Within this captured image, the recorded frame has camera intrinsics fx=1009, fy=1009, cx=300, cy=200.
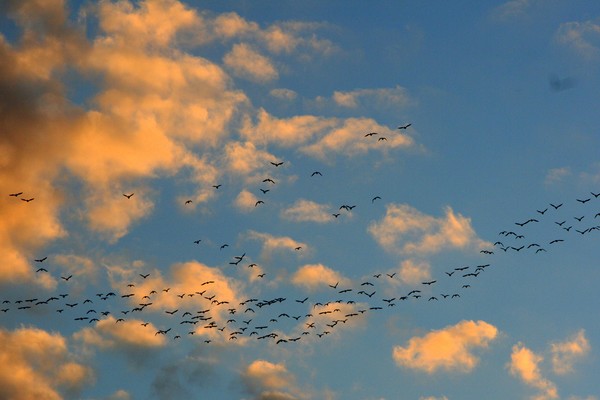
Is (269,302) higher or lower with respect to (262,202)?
lower

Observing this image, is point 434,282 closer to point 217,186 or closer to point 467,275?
point 467,275

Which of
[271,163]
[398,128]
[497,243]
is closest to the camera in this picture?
[398,128]

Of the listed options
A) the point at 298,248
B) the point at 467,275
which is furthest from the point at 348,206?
the point at 467,275

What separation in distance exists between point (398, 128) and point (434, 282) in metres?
40.4

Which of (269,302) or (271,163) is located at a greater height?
(271,163)

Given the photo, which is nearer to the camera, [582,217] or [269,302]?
[582,217]

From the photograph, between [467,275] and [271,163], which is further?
[467,275]

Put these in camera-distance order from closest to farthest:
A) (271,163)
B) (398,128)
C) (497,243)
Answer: (398,128)
(271,163)
(497,243)

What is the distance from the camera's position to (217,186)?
179 metres

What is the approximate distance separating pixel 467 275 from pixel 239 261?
44.6 meters

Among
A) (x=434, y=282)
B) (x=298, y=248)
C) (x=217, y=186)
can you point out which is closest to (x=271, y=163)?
(x=217, y=186)

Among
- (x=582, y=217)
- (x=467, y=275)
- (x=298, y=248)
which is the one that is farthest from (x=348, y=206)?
(x=582, y=217)

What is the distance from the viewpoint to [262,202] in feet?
636

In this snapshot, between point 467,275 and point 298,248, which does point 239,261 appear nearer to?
point 298,248
